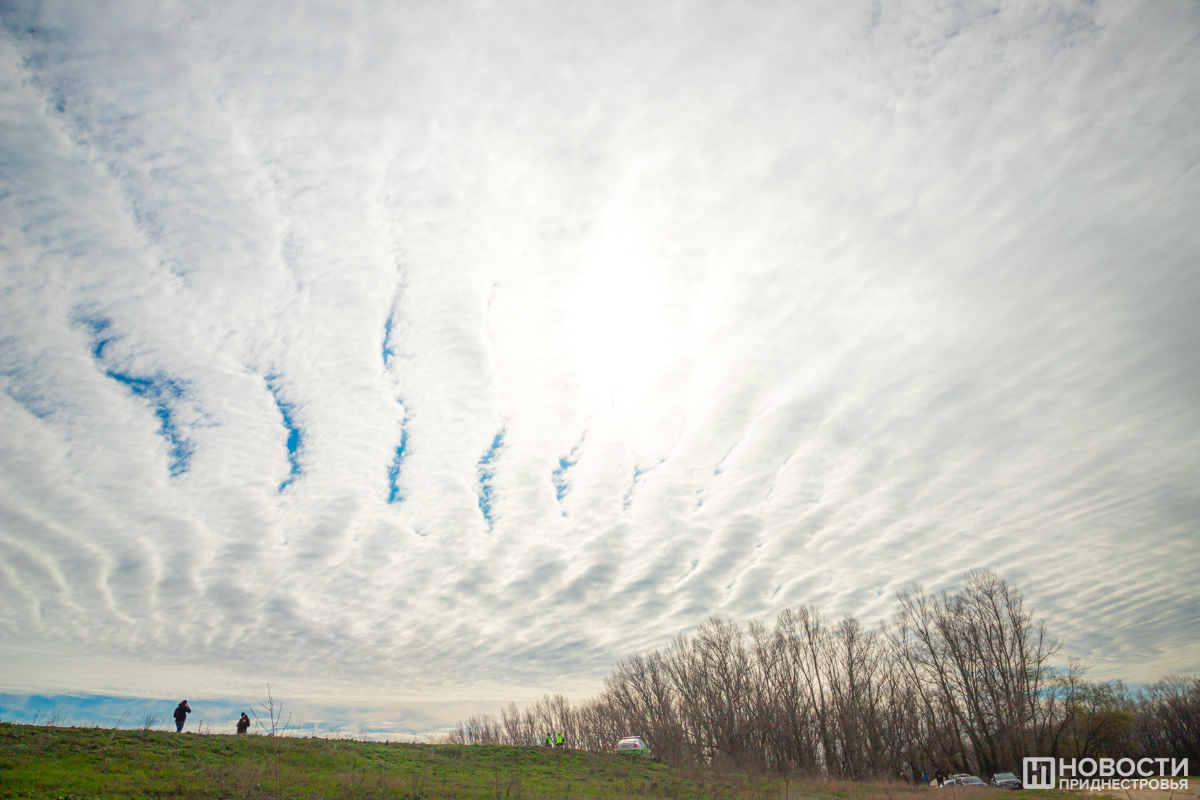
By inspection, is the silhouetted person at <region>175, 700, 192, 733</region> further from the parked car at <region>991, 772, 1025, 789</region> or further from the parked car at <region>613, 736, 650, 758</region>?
the parked car at <region>991, 772, 1025, 789</region>

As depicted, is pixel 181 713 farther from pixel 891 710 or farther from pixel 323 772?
pixel 891 710

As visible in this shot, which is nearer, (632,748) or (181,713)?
(181,713)

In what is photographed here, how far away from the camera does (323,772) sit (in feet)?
80.2

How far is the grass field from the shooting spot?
60.1ft

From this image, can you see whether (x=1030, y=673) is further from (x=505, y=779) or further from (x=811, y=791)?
(x=505, y=779)

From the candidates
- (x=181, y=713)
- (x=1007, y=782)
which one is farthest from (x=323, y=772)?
(x=1007, y=782)

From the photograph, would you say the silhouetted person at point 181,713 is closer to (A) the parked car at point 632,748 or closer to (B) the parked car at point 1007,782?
(A) the parked car at point 632,748

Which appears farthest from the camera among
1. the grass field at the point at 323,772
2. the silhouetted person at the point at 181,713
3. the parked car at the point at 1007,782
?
the parked car at the point at 1007,782

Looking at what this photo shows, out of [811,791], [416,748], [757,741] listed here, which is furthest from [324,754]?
[757,741]

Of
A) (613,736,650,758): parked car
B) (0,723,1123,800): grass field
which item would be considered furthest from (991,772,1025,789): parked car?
(613,736,650,758): parked car

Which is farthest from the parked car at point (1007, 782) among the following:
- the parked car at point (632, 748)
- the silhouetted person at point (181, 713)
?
the silhouetted person at point (181, 713)

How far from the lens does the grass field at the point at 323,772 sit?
18328 millimetres

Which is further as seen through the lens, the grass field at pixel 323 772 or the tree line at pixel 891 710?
the tree line at pixel 891 710

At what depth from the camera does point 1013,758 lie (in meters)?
51.1
